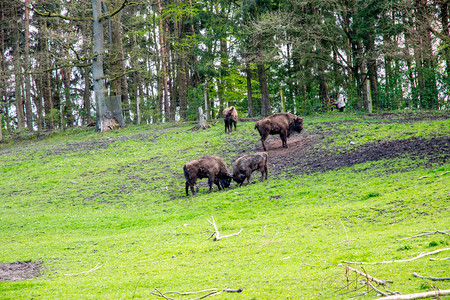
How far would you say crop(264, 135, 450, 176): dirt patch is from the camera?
1443 cm

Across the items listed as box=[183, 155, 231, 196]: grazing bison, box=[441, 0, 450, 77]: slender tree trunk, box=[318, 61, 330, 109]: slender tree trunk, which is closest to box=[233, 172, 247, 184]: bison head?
box=[183, 155, 231, 196]: grazing bison

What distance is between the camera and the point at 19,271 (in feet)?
29.6

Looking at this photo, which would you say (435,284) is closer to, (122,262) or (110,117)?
(122,262)

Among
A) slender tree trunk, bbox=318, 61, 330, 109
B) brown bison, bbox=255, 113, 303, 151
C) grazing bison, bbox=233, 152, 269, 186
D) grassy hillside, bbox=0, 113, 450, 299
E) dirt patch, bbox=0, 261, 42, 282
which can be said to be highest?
slender tree trunk, bbox=318, 61, 330, 109

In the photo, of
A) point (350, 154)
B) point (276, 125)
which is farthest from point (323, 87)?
point (350, 154)

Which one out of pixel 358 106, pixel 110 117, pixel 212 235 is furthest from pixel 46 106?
pixel 212 235

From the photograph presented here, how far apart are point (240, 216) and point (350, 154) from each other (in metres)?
7.04

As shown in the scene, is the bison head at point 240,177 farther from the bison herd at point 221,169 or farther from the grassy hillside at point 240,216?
the grassy hillside at point 240,216

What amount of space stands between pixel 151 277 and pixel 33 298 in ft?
6.02

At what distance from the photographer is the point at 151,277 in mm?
7344

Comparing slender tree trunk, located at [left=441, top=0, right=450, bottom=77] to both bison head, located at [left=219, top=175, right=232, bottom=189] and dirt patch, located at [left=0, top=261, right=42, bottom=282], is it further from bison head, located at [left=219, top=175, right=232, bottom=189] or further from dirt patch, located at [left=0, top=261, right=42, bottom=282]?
dirt patch, located at [left=0, top=261, right=42, bottom=282]

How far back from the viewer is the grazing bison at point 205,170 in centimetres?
1548

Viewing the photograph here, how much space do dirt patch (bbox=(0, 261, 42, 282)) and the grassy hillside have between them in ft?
0.85

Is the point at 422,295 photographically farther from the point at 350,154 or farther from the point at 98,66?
the point at 98,66
